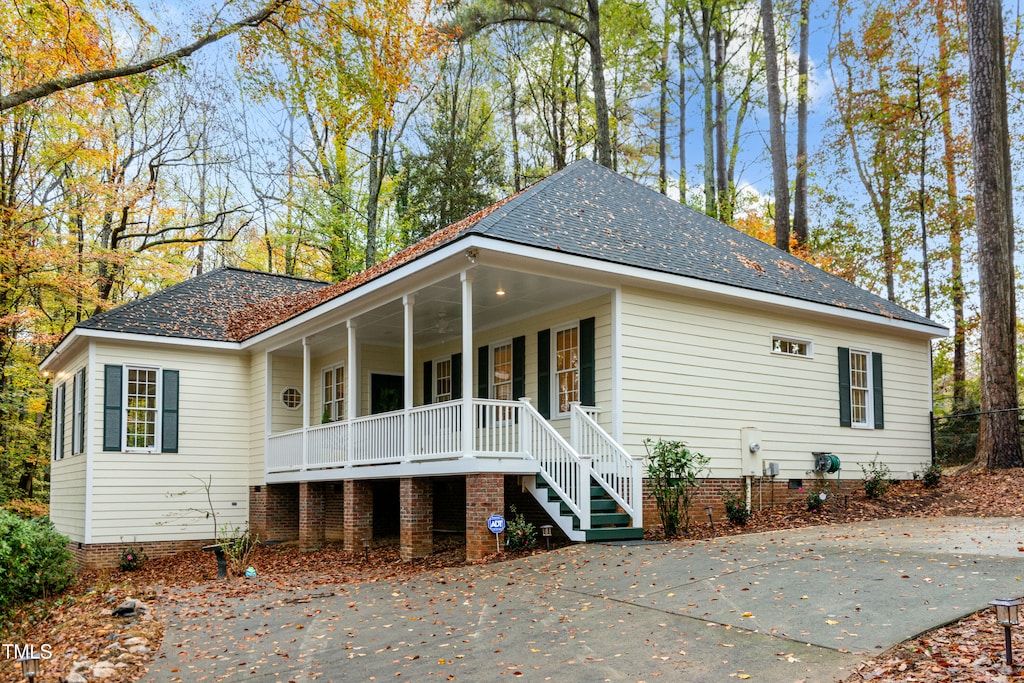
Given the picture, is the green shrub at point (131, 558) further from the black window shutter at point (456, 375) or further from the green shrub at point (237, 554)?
the black window shutter at point (456, 375)

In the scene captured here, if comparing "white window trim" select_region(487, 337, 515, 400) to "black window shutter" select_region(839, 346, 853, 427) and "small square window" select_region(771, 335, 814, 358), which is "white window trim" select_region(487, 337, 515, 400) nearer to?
"small square window" select_region(771, 335, 814, 358)

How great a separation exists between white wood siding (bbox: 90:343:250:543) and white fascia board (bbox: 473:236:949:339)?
9.54 m

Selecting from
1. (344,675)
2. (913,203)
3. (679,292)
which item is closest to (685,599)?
(344,675)

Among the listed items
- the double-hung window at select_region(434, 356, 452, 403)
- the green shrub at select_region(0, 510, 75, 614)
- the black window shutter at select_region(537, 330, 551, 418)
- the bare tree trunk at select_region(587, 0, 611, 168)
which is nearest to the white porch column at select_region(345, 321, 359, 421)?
the double-hung window at select_region(434, 356, 452, 403)

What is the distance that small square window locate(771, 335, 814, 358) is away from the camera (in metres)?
14.9

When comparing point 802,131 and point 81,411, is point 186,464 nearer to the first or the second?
point 81,411

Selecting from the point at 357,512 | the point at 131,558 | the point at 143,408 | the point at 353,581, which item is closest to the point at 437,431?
the point at 353,581

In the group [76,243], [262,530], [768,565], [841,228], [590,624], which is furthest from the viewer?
[841,228]

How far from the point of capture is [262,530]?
60.2 ft

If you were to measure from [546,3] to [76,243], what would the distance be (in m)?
14.7

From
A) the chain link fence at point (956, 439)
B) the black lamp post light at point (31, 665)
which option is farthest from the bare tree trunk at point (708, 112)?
the black lamp post light at point (31, 665)

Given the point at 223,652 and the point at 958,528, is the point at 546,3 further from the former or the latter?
the point at 223,652

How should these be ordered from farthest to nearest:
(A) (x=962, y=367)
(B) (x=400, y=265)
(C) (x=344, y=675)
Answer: (A) (x=962, y=367), (B) (x=400, y=265), (C) (x=344, y=675)

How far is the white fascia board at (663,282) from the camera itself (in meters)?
11.7
